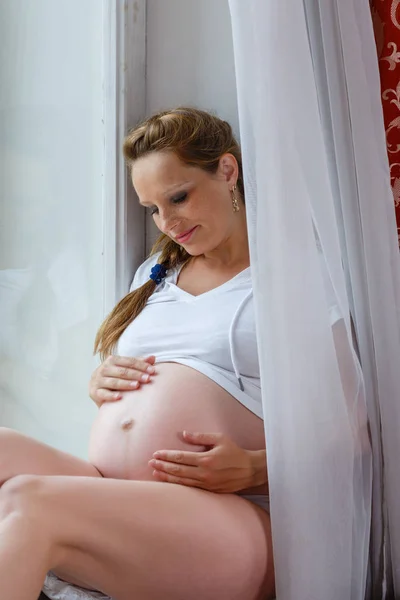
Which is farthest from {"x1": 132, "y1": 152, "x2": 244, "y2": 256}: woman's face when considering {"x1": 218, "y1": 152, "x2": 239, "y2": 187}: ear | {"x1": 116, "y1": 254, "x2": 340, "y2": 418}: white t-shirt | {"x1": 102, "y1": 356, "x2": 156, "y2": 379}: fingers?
{"x1": 102, "y1": 356, "x2": 156, "y2": 379}: fingers

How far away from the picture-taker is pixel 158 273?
67.0 inches

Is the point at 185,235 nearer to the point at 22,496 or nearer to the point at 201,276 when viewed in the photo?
the point at 201,276

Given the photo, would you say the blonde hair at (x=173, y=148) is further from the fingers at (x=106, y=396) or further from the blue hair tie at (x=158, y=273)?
the fingers at (x=106, y=396)

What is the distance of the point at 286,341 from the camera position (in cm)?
119

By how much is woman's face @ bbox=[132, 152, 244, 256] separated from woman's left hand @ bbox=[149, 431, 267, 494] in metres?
0.41

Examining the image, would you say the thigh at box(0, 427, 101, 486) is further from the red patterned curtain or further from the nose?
the red patterned curtain

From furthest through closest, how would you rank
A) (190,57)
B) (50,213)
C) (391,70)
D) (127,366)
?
(50,213)
(190,57)
(127,366)
(391,70)

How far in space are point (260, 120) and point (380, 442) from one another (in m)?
0.58

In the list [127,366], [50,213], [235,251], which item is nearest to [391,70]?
[235,251]

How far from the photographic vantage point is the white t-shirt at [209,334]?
1.45 meters

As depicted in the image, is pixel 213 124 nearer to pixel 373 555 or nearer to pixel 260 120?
pixel 260 120

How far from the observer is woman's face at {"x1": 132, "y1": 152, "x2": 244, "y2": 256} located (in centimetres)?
151

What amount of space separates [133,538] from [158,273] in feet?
2.21

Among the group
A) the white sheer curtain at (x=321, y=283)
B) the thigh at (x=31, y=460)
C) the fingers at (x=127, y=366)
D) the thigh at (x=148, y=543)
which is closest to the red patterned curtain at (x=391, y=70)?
the white sheer curtain at (x=321, y=283)
